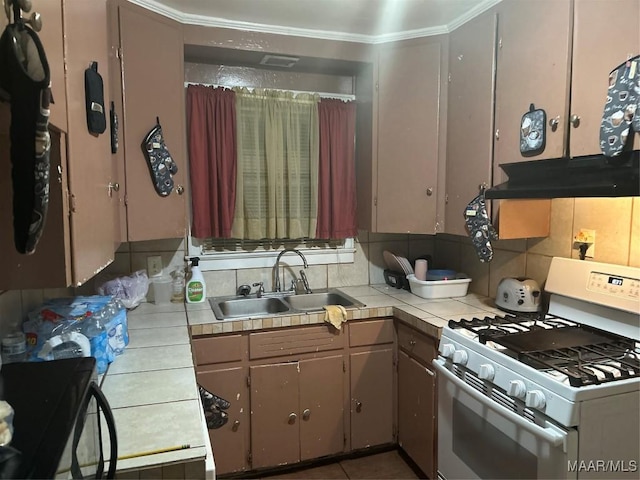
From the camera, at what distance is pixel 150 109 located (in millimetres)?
2027

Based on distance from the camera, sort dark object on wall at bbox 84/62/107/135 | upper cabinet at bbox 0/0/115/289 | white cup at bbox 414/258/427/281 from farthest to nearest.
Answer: white cup at bbox 414/258/427/281 → dark object on wall at bbox 84/62/107/135 → upper cabinet at bbox 0/0/115/289

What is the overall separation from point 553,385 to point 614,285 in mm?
635

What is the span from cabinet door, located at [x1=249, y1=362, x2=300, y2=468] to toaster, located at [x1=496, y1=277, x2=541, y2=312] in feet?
3.60

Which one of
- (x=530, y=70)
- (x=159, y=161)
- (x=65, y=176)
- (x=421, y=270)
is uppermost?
(x=530, y=70)

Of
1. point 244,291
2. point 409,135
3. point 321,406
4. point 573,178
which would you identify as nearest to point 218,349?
point 244,291

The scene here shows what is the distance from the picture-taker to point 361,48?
2449 millimetres

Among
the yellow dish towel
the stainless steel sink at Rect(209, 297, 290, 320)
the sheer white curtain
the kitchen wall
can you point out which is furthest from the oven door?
the sheer white curtain

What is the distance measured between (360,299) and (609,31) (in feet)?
5.39

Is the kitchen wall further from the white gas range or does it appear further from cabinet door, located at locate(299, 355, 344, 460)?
cabinet door, located at locate(299, 355, 344, 460)

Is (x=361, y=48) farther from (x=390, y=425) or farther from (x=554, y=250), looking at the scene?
(x=390, y=425)

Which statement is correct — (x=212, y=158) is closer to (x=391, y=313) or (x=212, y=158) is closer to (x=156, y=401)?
(x=391, y=313)

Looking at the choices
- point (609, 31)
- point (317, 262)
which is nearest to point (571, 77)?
point (609, 31)

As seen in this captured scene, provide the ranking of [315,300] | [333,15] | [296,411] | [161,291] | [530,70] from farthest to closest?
[315,300], [161,291], [296,411], [333,15], [530,70]

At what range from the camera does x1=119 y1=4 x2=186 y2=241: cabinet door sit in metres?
1.96
